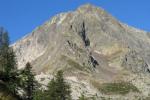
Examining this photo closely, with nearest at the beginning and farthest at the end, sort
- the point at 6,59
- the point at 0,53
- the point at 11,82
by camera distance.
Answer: the point at 11,82, the point at 6,59, the point at 0,53

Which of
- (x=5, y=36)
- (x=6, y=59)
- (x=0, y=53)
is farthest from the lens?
(x=5, y=36)

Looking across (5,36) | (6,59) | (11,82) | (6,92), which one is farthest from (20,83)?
(5,36)

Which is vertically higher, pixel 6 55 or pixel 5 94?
pixel 6 55

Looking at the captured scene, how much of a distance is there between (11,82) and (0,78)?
414 centimetres

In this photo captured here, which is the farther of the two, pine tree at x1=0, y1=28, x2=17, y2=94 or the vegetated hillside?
pine tree at x1=0, y1=28, x2=17, y2=94

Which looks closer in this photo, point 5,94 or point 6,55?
point 5,94

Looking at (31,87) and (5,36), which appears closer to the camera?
(31,87)

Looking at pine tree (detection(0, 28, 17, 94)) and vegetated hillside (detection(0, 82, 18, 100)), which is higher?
pine tree (detection(0, 28, 17, 94))

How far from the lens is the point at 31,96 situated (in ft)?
310

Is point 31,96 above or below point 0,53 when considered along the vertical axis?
below

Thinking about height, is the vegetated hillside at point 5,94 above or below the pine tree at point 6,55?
below

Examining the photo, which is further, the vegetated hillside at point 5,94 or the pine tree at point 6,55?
the pine tree at point 6,55

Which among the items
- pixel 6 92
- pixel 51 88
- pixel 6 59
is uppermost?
pixel 6 59

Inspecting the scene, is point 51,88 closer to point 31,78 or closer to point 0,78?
point 31,78
